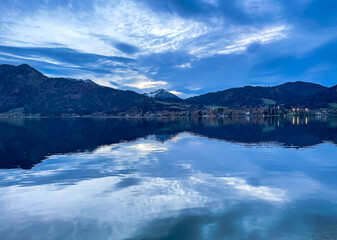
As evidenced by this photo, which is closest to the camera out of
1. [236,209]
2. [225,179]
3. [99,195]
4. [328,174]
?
[236,209]

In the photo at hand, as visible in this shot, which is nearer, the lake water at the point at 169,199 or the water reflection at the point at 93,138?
the lake water at the point at 169,199

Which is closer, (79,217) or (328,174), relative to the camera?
(79,217)

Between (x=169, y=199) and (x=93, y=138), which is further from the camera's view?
(x=93, y=138)

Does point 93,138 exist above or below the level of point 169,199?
below

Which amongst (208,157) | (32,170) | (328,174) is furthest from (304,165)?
(32,170)

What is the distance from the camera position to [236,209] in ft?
61.6

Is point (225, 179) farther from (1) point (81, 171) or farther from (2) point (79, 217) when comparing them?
(1) point (81, 171)

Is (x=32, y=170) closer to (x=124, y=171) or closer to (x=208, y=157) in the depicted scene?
(x=124, y=171)

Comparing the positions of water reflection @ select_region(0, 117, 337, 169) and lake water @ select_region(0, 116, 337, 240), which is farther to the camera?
water reflection @ select_region(0, 117, 337, 169)

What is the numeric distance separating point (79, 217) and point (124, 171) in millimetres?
14639

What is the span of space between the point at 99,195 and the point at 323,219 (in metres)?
18.2

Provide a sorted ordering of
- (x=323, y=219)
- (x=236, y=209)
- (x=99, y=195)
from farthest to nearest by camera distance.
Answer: (x=99, y=195)
(x=236, y=209)
(x=323, y=219)

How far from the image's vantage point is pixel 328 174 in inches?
1204

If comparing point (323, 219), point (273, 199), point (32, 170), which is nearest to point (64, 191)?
point (32, 170)
